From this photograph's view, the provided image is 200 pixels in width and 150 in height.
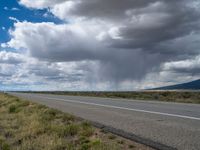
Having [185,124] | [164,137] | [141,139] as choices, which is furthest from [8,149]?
[185,124]

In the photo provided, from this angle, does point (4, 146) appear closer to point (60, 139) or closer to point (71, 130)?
point (60, 139)

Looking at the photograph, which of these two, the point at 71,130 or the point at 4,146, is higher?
the point at 71,130

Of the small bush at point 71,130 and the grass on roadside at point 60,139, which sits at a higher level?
the small bush at point 71,130

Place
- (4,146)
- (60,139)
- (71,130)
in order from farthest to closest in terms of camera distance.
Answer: (71,130)
(60,139)
(4,146)

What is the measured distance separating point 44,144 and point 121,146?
1.86m

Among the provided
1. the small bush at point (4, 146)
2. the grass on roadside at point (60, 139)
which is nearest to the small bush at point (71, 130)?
the grass on roadside at point (60, 139)

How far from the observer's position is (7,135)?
9.12 metres

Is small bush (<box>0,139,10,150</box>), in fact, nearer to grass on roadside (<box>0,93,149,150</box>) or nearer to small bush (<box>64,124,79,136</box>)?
grass on roadside (<box>0,93,149,150</box>)

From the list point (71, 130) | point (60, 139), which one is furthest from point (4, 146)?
point (71, 130)

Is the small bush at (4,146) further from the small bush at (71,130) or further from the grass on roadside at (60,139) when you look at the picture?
the small bush at (71,130)

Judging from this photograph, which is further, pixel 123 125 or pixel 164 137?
pixel 123 125

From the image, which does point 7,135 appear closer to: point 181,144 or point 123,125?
point 123,125

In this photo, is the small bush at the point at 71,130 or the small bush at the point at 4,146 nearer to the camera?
the small bush at the point at 4,146

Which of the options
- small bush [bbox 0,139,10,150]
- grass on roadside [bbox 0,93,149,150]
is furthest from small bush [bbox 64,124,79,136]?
small bush [bbox 0,139,10,150]
